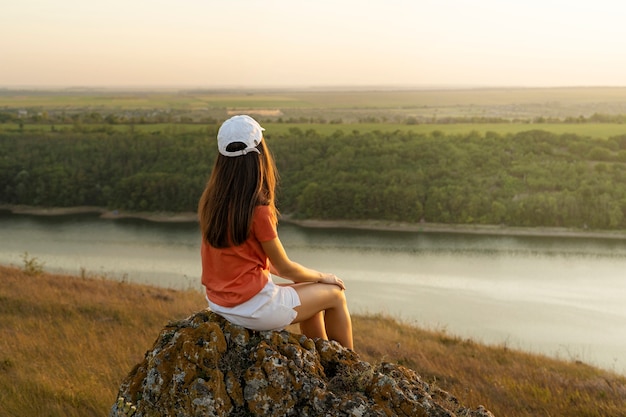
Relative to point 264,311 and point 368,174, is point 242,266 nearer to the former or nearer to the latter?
point 264,311

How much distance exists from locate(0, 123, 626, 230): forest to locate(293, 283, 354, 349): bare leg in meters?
39.8

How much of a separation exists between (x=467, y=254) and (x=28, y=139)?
50385 millimetres

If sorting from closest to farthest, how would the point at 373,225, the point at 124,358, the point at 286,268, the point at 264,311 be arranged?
the point at 264,311 → the point at 286,268 → the point at 124,358 → the point at 373,225

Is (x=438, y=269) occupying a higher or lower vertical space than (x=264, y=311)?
lower

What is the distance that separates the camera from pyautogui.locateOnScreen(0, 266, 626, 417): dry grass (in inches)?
185

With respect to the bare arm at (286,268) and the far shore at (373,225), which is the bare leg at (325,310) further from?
the far shore at (373,225)

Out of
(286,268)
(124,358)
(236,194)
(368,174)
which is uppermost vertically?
(236,194)

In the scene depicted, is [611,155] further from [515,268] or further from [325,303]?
[325,303]

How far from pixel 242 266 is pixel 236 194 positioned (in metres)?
0.39

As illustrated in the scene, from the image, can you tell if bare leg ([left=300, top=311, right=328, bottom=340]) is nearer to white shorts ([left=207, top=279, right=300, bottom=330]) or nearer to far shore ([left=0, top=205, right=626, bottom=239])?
white shorts ([left=207, top=279, right=300, bottom=330])

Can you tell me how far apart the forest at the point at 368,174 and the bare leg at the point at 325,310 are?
130 ft

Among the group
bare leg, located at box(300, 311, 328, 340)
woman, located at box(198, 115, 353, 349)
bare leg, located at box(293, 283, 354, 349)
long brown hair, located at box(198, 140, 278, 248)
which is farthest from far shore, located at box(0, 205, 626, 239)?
long brown hair, located at box(198, 140, 278, 248)

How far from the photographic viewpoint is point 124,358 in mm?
5996

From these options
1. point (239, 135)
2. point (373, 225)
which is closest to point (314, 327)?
point (239, 135)
